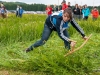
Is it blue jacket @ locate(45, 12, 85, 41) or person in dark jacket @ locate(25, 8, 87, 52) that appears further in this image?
blue jacket @ locate(45, 12, 85, 41)

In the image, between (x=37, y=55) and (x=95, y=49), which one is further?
(x=95, y=49)

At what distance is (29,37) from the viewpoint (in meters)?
8.62

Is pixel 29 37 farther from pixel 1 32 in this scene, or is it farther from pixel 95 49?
pixel 95 49

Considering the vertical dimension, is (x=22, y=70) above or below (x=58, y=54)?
below

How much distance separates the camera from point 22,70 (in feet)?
17.4

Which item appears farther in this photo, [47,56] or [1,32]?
[1,32]

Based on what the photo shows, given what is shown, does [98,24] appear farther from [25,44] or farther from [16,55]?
[16,55]

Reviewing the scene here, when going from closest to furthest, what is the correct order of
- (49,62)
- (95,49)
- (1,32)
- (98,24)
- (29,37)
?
(49,62) → (95,49) → (1,32) → (29,37) → (98,24)

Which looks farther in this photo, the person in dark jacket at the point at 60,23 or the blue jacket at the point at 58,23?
the blue jacket at the point at 58,23

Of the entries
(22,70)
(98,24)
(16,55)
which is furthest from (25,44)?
(98,24)

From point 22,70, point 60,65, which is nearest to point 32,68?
point 22,70

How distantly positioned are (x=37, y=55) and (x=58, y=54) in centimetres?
42

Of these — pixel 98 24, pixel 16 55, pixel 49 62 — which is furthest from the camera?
pixel 98 24

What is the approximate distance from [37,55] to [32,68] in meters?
0.26
